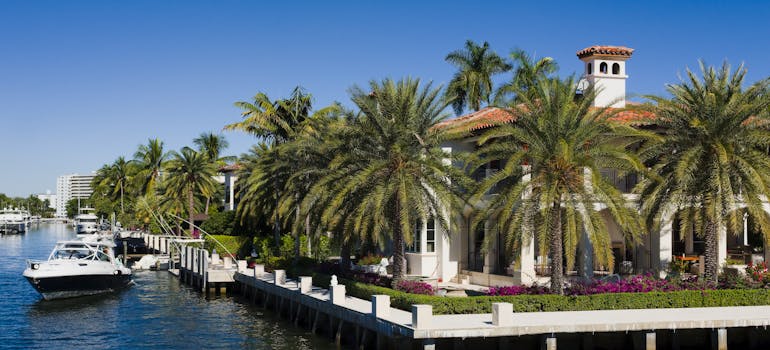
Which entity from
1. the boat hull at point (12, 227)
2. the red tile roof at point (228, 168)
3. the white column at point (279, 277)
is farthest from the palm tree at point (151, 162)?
the boat hull at point (12, 227)

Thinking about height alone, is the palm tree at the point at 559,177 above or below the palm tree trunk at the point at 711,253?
above

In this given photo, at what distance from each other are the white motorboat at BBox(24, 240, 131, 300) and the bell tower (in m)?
27.7

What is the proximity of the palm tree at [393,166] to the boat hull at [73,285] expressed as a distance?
18.3 meters

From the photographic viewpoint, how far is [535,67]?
188 feet

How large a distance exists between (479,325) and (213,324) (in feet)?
51.9

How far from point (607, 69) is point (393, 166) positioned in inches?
582

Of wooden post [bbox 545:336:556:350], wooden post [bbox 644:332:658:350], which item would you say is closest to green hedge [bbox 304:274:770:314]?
wooden post [bbox 644:332:658:350]

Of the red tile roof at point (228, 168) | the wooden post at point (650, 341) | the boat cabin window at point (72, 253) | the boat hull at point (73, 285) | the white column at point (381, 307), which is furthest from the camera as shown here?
the red tile roof at point (228, 168)

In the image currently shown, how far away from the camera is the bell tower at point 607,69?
39541 mm

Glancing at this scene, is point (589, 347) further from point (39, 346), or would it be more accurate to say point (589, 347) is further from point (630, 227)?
point (39, 346)

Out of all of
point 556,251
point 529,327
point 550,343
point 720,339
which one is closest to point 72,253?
point 556,251

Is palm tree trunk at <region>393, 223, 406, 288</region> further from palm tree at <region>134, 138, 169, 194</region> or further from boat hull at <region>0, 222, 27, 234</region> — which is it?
boat hull at <region>0, 222, 27, 234</region>

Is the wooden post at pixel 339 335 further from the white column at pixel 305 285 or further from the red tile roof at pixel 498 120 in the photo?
the red tile roof at pixel 498 120

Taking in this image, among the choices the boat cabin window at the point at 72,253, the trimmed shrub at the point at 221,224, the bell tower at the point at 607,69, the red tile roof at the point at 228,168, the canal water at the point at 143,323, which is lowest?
the canal water at the point at 143,323
